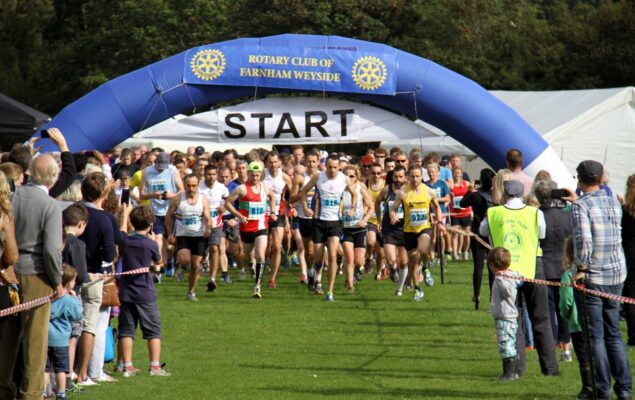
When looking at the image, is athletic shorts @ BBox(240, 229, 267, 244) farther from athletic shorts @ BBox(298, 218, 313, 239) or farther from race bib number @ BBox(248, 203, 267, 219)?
athletic shorts @ BBox(298, 218, 313, 239)

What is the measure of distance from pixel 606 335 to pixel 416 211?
7510mm

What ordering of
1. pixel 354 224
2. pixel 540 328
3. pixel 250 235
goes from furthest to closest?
pixel 250 235
pixel 354 224
pixel 540 328

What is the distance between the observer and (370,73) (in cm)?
1839

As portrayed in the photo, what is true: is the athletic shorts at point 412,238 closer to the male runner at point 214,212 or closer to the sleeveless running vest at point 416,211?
the sleeveless running vest at point 416,211

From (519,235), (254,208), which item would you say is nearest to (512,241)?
(519,235)

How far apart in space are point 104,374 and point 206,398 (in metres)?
1.21

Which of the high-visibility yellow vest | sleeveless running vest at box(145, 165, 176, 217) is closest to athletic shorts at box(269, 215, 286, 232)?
sleeveless running vest at box(145, 165, 176, 217)

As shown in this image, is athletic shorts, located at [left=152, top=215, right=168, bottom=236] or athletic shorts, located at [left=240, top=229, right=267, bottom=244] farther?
athletic shorts, located at [left=152, top=215, right=168, bottom=236]

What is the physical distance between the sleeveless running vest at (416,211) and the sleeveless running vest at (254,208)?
85.8 inches

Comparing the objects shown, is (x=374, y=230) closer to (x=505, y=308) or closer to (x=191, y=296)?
(x=191, y=296)

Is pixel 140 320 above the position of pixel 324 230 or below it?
below

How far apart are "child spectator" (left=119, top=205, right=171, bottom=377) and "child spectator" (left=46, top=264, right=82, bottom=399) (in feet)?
4.46

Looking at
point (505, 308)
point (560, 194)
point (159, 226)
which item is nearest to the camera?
point (505, 308)

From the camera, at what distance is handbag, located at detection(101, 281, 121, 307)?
10.5m
